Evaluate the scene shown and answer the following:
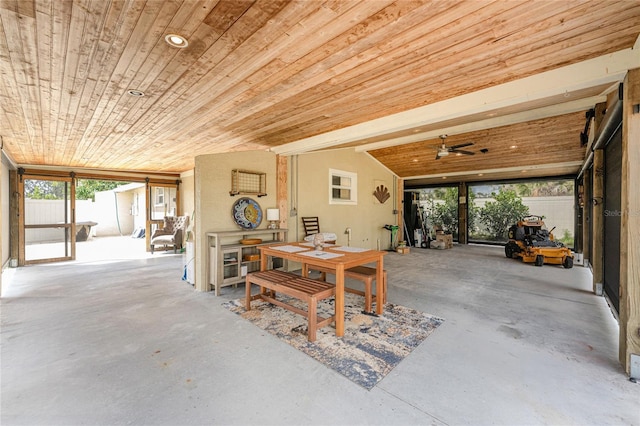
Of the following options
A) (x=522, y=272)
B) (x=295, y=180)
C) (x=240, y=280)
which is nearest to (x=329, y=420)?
(x=240, y=280)

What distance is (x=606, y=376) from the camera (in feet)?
6.46

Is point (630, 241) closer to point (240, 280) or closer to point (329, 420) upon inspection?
point (329, 420)

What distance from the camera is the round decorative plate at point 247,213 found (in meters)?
4.48

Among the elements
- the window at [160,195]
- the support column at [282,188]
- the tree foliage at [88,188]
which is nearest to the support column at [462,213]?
the support column at [282,188]

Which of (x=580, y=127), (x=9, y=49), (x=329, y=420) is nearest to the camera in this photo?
(x=329, y=420)

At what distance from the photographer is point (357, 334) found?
2.62 metres

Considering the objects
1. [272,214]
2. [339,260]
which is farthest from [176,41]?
[272,214]

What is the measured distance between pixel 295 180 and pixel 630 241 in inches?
180

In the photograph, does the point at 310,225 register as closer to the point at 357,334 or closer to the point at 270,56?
the point at 357,334

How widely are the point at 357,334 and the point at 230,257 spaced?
2579mm

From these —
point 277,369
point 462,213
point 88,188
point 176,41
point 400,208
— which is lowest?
point 277,369

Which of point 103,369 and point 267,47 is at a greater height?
point 267,47

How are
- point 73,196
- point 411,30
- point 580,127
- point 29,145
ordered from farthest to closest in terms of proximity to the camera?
point 73,196
point 580,127
point 29,145
point 411,30

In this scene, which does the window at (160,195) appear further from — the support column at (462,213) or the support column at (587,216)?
the support column at (587,216)
